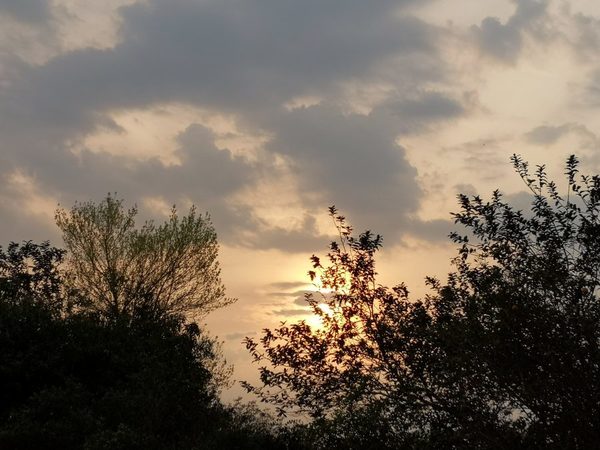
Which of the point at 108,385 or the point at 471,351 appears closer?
the point at 471,351

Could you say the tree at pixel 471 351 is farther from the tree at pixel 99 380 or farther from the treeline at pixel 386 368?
the tree at pixel 99 380

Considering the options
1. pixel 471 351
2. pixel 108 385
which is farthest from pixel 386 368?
pixel 108 385

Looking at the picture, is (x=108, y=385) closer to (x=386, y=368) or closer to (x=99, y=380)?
(x=99, y=380)

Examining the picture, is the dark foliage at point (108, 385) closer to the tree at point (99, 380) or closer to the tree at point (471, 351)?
the tree at point (99, 380)

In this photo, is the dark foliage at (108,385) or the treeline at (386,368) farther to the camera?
the dark foliage at (108,385)

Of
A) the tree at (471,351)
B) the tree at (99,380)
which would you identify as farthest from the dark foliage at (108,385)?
the tree at (471,351)

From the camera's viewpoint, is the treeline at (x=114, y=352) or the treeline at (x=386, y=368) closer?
the treeline at (x=386, y=368)

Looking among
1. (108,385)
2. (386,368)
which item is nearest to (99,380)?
(108,385)

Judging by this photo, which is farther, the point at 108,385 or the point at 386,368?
the point at 108,385

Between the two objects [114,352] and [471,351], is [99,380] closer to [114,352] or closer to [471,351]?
[114,352]

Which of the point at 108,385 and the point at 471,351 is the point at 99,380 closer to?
the point at 108,385

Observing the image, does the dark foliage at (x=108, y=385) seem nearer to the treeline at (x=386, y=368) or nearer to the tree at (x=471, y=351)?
the treeline at (x=386, y=368)

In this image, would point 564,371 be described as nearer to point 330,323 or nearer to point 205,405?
point 330,323

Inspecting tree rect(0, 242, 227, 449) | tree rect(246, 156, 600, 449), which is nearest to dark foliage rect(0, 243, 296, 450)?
tree rect(0, 242, 227, 449)
